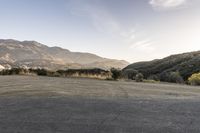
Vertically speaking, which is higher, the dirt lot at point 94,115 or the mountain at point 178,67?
the mountain at point 178,67

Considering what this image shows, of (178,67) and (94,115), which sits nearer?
(94,115)

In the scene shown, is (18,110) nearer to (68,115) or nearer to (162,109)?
(68,115)

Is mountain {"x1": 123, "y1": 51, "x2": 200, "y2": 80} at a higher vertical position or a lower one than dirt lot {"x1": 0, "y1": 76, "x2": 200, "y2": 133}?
higher

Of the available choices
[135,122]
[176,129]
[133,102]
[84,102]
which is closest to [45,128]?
[135,122]

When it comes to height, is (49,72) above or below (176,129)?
above

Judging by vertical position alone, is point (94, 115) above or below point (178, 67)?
below

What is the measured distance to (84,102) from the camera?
38.2 feet

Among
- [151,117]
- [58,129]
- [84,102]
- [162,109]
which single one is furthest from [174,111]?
[58,129]

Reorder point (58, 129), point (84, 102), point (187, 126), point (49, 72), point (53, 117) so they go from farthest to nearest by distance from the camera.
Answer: point (49, 72), point (84, 102), point (53, 117), point (187, 126), point (58, 129)

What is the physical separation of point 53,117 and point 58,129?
1292 millimetres

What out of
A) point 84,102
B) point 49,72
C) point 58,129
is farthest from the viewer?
point 49,72

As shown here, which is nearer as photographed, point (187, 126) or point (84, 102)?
point (187, 126)

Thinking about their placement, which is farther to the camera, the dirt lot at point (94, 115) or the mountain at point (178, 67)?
the mountain at point (178, 67)

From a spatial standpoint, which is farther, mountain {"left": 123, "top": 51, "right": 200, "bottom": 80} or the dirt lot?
Result: mountain {"left": 123, "top": 51, "right": 200, "bottom": 80}
